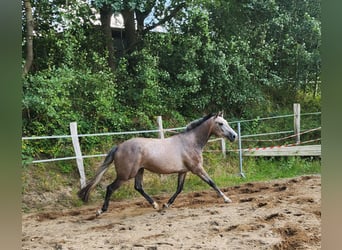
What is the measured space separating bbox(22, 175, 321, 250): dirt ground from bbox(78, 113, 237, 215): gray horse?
8 centimetres

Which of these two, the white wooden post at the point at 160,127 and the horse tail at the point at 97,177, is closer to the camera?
the horse tail at the point at 97,177

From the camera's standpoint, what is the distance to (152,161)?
2.27 m

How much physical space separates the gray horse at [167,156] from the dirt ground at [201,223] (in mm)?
81

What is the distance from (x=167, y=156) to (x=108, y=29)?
0.84m

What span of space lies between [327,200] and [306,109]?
1609mm

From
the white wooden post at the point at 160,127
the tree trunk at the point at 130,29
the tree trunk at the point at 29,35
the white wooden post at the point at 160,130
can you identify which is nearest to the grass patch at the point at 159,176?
the white wooden post at the point at 160,130

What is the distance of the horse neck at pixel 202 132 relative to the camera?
92.4 inches

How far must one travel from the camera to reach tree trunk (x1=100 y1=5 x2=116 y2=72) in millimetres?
2129

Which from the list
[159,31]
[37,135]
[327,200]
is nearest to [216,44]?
[159,31]

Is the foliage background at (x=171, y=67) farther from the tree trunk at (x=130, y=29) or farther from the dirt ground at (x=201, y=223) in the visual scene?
the dirt ground at (x=201, y=223)

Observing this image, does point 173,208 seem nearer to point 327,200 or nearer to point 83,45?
point 83,45

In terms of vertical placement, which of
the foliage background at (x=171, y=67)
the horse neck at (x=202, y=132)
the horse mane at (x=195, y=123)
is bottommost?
the horse neck at (x=202, y=132)
